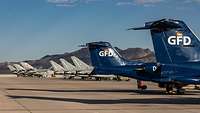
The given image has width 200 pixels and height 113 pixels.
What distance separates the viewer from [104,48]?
50.7 m

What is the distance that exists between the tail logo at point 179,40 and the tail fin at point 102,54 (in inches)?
899

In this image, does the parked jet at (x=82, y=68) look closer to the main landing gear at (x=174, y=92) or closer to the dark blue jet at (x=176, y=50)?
the main landing gear at (x=174, y=92)

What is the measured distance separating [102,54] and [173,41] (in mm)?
23593

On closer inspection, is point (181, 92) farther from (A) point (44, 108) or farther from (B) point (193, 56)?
(A) point (44, 108)

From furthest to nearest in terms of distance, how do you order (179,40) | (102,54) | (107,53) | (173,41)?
(107,53), (102,54), (179,40), (173,41)

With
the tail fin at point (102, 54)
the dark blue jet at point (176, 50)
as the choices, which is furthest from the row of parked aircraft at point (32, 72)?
the dark blue jet at point (176, 50)

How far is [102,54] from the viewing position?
165 feet

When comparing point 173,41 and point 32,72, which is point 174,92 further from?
point 32,72

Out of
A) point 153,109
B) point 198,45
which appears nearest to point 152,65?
point 198,45

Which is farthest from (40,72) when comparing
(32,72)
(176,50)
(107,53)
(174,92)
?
(176,50)

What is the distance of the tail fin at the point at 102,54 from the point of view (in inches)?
1980

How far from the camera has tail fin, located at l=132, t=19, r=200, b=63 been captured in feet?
88.4

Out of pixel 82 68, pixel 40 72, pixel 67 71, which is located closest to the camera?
pixel 82 68

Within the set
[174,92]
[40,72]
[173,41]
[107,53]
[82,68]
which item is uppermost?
[107,53]
